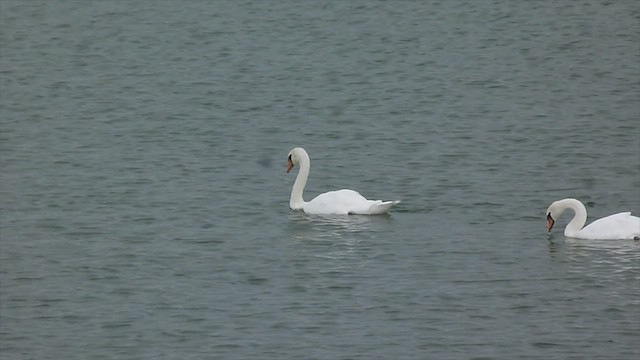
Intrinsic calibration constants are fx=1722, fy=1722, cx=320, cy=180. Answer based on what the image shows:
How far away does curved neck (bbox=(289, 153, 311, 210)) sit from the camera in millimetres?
20656

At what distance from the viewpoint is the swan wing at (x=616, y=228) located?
18.2m

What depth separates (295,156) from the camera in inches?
852

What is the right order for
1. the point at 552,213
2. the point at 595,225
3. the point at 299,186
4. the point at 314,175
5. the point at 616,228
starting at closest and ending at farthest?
the point at 616,228 < the point at 595,225 < the point at 552,213 < the point at 299,186 < the point at 314,175

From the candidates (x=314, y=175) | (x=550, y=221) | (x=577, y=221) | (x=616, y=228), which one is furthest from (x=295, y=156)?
(x=616, y=228)

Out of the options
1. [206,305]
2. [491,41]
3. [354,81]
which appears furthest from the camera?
[491,41]

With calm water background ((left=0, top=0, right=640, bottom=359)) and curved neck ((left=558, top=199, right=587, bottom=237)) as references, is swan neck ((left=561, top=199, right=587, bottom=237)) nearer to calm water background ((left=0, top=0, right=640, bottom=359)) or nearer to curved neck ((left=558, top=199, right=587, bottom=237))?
curved neck ((left=558, top=199, right=587, bottom=237))

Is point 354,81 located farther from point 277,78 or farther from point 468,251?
point 468,251

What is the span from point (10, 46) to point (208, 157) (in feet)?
33.9

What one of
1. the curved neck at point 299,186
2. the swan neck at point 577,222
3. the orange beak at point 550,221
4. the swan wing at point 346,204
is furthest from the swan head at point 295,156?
the swan neck at point 577,222

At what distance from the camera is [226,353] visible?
14.5m

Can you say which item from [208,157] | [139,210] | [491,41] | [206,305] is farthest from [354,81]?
[206,305]

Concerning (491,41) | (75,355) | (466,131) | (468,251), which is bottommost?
(75,355)

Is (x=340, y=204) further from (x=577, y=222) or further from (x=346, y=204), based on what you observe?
(x=577, y=222)

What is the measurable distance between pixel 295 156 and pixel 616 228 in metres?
4.93
